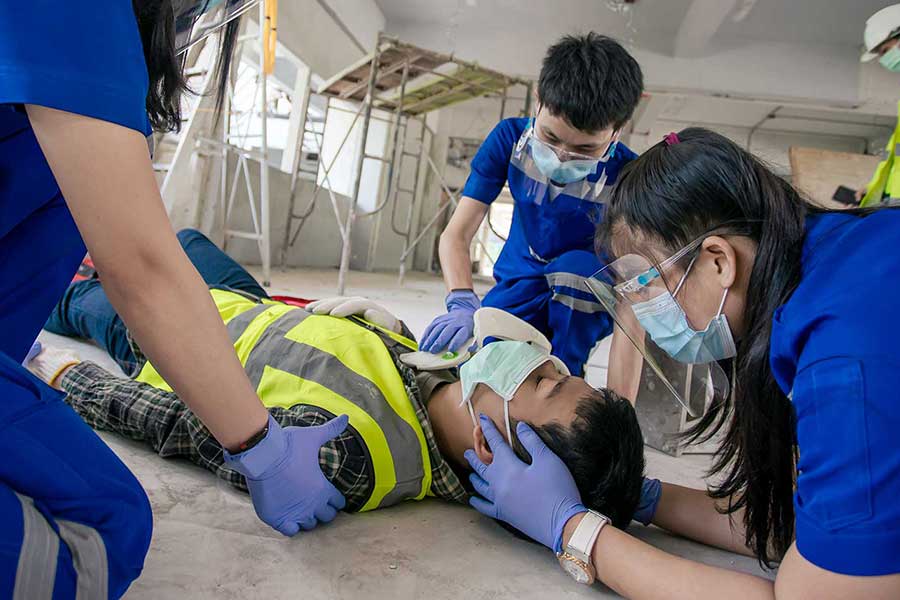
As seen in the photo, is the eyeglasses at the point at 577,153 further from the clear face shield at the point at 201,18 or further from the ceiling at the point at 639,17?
the ceiling at the point at 639,17

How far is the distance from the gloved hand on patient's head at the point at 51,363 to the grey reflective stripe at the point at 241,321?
16.0 inches

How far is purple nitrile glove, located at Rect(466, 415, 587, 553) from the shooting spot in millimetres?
1188

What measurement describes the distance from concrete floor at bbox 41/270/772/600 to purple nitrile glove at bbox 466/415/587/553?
0.27 feet

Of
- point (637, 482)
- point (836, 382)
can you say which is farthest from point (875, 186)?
point (836, 382)

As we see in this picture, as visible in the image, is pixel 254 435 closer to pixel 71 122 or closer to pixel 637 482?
pixel 71 122

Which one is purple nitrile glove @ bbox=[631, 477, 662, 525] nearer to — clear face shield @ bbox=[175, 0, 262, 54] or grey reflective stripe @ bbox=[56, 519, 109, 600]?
grey reflective stripe @ bbox=[56, 519, 109, 600]

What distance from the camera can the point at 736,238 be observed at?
963 mm

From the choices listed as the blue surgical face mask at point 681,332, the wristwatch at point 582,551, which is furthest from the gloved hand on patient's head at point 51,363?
the blue surgical face mask at point 681,332

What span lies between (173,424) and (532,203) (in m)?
1.34

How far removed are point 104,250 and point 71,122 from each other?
0.13 meters

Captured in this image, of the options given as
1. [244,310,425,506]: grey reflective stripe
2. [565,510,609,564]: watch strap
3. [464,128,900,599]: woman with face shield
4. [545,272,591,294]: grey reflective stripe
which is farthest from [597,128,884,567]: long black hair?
[545,272,591,294]: grey reflective stripe

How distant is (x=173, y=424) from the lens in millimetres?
1476

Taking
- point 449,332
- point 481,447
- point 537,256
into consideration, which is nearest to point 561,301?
point 537,256

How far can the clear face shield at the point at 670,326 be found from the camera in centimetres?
103
